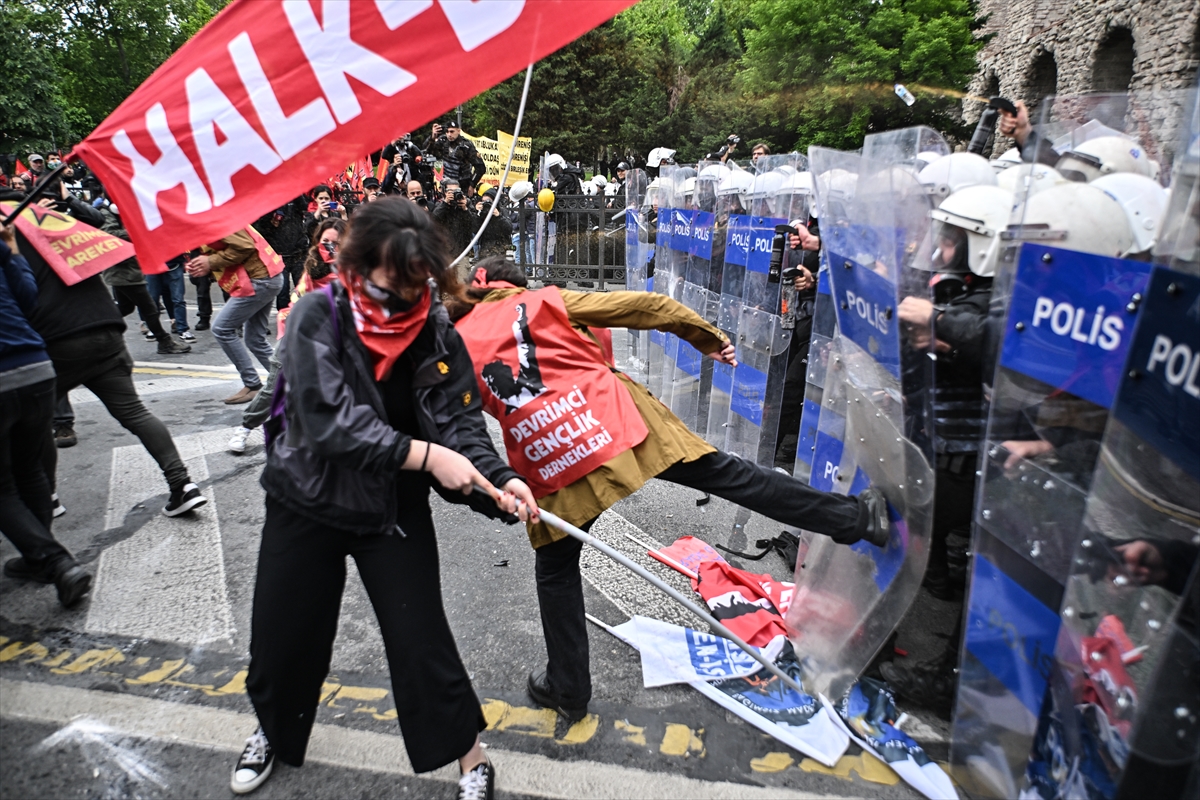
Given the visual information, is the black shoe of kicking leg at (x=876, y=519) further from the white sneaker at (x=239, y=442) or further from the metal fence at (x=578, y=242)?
the metal fence at (x=578, y=242)

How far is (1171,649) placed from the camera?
1.40 m

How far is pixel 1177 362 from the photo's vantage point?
1.34 meters

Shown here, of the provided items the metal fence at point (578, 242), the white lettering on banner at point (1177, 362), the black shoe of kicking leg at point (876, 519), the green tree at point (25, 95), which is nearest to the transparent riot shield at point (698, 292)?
the black shoe of kicking leg at point (876, 519)

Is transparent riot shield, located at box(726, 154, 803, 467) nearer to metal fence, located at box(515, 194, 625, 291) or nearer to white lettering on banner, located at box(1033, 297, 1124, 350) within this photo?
white lettering on banner, located at box(1033, 297, 1124, 350)

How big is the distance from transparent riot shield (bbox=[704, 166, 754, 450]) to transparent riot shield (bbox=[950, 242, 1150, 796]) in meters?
2.38

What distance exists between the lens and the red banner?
344 centimetres


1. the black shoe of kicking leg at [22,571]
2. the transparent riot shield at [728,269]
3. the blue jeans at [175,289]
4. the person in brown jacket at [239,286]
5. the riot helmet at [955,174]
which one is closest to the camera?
the riot helmet at [955,174]

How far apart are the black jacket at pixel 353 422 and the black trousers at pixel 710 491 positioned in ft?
1.55

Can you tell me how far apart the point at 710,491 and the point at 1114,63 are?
72.3 ft

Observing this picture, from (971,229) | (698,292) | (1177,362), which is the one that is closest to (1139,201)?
(971,229)

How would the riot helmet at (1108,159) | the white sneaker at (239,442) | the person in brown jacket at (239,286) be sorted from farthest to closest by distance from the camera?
1. the person in brown jacket at (239,286)
2. the white sneaker at (239,442)
3. the riot helmet at (1108,159)

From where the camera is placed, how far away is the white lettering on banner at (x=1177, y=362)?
1.30 m

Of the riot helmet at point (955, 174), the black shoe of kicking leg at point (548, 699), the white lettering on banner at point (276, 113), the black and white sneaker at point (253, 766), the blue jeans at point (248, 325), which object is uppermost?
the white lettering on banner at point (276, 113)

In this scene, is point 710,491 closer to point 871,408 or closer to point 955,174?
point 871,408
